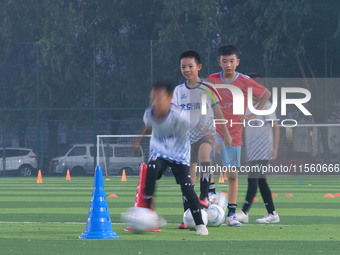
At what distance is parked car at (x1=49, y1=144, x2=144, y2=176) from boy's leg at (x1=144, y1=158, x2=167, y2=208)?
24522mm

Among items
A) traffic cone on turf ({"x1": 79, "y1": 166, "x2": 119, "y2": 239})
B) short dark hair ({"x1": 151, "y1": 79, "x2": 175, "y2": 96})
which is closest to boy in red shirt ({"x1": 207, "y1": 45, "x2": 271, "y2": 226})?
short dark hair ({"x1": 151, "y1": 79, "x2": 175, "y2": 96})

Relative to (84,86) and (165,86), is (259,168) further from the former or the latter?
(84,86)

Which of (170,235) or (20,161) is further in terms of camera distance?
(20,161)

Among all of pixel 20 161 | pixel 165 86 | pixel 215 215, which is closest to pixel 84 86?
pixel 20 161

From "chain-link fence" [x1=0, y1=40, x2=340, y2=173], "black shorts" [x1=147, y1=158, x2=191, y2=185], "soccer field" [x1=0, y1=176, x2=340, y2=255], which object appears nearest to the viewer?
"soccer field" [x1=0, y1=176, x2=340, y2=255]

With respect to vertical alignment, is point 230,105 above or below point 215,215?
above

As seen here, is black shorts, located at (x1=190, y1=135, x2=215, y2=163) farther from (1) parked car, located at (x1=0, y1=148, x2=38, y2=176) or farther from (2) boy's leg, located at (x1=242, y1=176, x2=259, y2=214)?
(1) parked car, located at (x1=0, y1=148, x2=38, y2=176)

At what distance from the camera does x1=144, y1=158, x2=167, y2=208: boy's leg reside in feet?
32.8

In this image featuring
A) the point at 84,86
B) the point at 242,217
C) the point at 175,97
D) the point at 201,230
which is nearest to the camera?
the point at 201,230

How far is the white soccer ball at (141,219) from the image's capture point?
9945mm

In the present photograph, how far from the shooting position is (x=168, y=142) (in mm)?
10000

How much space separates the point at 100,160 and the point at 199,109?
82.4 ft

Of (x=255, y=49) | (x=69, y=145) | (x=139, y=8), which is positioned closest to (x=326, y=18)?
(x=255, y=49)

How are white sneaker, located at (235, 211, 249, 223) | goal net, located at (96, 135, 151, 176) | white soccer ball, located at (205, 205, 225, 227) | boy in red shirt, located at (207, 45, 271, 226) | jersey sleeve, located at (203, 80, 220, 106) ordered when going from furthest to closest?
goal net, located at (96, 135, 151, 176), white sneaker, located at (235, 211, 249, 223), boy in red shirt, located at (207, 45, 271, 226), jersey sleeve, located at (203, 80, 220, 106), white soccer ball, located at (205, 205, 225, 227)
